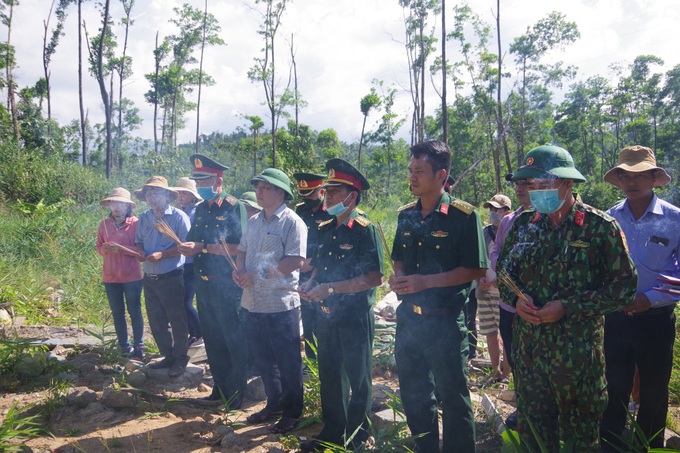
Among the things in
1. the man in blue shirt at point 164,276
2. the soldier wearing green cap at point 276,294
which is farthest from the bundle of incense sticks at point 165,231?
the soldier wearing green cap at point 276,294

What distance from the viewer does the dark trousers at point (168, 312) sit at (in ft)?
16.2

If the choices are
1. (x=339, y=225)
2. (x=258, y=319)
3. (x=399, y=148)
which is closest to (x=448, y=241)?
(x=339, y=225)

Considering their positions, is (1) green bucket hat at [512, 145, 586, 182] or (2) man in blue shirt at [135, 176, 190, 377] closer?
(1) green bucket hat at [512, 145, 586, 182]

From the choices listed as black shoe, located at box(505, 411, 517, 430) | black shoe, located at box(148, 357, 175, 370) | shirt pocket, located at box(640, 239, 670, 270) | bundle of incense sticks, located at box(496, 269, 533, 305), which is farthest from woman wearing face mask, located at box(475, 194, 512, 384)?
black shoe, located at box(148, 357, 175, 370)

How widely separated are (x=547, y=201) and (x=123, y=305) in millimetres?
4973

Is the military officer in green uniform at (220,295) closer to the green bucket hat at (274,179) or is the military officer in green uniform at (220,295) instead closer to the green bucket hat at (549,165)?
the green bucket hat at (274,179)

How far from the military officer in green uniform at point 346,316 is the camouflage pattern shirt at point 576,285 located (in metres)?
1.17

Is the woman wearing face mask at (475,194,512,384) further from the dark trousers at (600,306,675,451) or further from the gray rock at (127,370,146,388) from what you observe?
the gray rock at (127,370,146,388)

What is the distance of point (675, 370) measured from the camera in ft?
15.2

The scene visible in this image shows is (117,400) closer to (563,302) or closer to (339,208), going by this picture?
(339,208)

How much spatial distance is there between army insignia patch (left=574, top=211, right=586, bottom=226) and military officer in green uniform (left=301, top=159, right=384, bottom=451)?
4.58 ft

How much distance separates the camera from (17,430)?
3.63 m

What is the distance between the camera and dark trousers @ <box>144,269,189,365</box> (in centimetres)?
494

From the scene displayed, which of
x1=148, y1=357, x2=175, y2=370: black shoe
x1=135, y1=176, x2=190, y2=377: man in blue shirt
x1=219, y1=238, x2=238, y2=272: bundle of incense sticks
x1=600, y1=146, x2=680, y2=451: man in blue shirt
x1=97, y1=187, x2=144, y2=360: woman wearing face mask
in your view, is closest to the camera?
x1=600, y1=146, x2=680, y2=451: man in blue shirt
